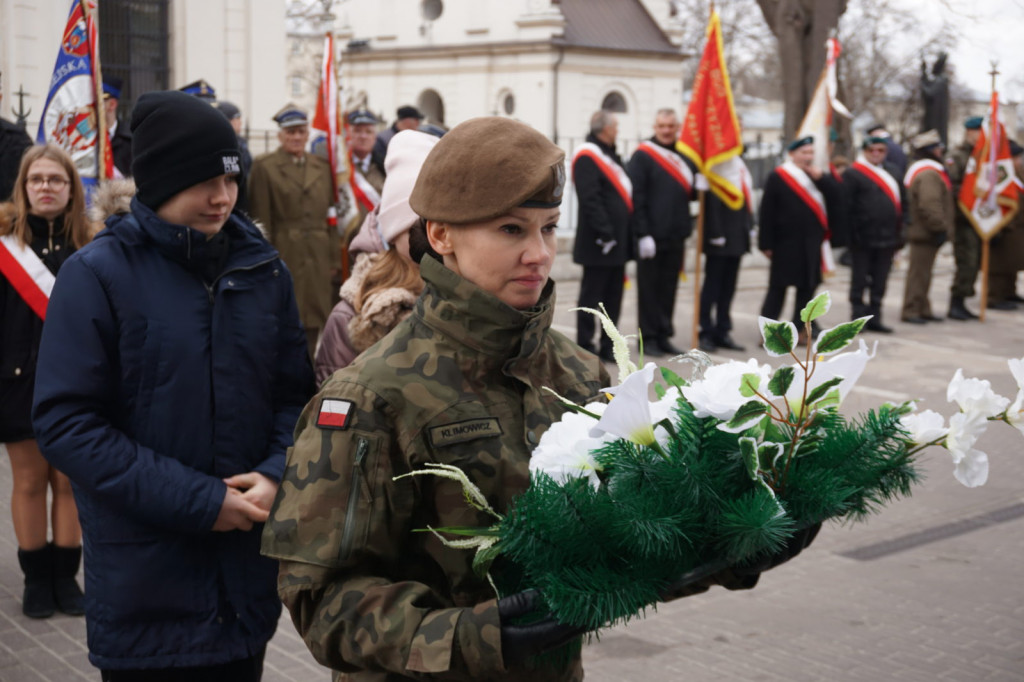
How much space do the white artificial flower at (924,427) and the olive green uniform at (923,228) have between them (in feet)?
43.0

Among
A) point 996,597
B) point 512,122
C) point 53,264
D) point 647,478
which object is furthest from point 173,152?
point 996,597

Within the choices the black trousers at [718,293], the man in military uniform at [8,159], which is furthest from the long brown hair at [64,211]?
the black trousers at [718,293]

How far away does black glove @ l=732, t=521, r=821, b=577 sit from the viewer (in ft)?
5.89

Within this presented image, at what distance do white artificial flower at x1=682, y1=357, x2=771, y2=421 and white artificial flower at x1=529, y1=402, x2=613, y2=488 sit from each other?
14 cm

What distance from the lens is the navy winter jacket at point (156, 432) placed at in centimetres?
292

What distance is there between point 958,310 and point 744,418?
14579 mm

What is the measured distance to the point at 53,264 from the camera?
524 cm

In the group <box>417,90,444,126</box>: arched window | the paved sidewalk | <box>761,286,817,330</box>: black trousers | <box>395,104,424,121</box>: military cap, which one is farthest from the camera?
<box>417,90,444,126</box>: arched window

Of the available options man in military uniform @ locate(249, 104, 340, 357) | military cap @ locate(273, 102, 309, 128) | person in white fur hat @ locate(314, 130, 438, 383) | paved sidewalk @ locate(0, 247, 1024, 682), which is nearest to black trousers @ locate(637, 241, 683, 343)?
man in military uniform @ locate(249, 104, 340, 357)

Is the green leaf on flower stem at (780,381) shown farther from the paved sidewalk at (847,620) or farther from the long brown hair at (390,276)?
the paved sidewalk at (847,620)

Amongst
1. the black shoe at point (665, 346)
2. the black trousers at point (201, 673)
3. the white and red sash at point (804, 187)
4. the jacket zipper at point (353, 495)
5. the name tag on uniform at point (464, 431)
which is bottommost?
the black shoe at point (665, 346)

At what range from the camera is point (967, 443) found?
178cm

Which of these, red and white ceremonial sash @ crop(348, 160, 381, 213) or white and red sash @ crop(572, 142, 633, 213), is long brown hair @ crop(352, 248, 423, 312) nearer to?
red and white ceremonial sash @ crop(348, 160, 381, 213)

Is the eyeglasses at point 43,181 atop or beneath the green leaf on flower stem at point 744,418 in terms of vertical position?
beneath
